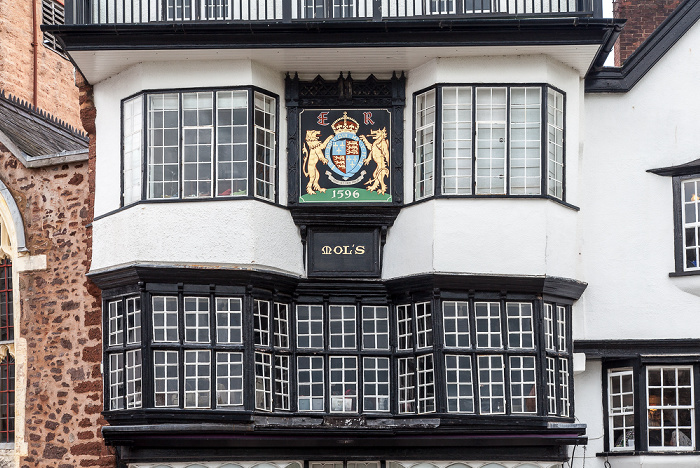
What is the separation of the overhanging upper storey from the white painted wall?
150 centimetres

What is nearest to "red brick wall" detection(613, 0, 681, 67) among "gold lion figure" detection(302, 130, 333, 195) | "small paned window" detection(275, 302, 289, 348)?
"gold lion figure" detection(302, 130, 333, 195)

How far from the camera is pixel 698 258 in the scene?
87.1 ft

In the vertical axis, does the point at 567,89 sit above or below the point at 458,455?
above

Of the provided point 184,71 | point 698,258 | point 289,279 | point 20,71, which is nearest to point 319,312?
point 289,279

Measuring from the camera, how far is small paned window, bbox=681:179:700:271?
26.6 m

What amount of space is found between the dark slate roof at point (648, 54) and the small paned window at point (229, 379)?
8620 mm

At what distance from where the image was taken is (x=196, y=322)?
25609mm

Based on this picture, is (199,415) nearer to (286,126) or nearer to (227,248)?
(227,248)

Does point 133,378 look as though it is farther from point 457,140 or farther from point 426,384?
point 457,140

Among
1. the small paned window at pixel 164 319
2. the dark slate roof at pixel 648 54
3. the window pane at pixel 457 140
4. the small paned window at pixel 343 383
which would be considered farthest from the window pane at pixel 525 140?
the small paned window at pixel 164 319

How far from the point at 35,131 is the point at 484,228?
1184cm

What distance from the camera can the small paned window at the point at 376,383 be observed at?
26.4 m

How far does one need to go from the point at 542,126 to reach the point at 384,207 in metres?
3.30

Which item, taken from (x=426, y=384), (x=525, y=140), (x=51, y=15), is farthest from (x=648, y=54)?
(x=51, y=15)
